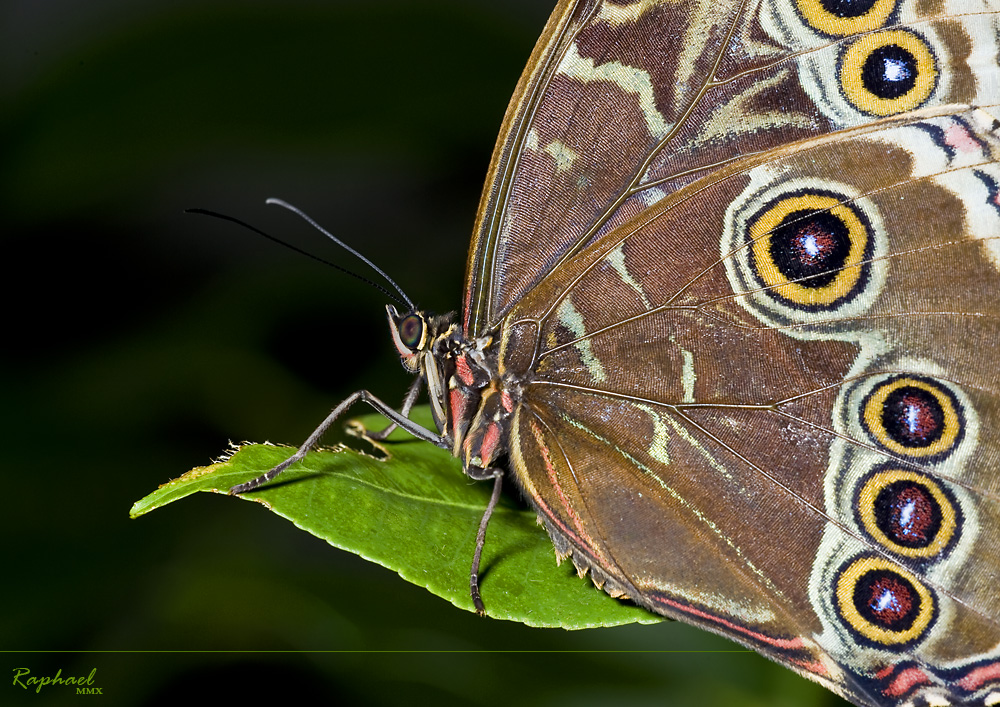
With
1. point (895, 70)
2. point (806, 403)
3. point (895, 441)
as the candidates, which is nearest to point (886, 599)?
point (895, 441)

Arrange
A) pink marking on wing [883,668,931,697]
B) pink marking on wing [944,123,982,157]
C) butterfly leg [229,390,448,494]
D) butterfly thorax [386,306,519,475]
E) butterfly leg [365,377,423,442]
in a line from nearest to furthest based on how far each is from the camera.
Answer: pink marking on wing [944,123,982,157] → pink marking on wing [883,668,931,697] → butterfly leg [229,390,448,494] → butterfly thorax [386,306,519,475] → butterfly leg [365,377,423,442]

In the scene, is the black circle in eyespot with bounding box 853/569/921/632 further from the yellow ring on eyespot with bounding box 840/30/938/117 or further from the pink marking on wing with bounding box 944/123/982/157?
the yellow ring on eyespot with bounding box 840/30/938/117

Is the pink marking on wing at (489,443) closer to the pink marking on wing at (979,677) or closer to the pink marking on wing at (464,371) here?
the pink marking on wing at (464,371)

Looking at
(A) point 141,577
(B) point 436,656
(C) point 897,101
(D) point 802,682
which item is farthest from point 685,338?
(A) point 141,577

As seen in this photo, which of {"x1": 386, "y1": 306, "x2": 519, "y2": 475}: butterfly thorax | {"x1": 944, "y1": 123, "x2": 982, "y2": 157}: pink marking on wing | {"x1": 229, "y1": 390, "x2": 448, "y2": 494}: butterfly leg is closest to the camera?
{"x1": 944, "y1": 123, "x2": 982, "y2": 157}: pink marking on wing

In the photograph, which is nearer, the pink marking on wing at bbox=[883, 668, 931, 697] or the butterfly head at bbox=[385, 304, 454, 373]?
the pink marking on wing at bbox=[883, 668, 931, 697]

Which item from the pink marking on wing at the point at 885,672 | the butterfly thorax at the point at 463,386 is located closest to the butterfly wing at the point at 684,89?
the butterfly thorax at the point at 463,386

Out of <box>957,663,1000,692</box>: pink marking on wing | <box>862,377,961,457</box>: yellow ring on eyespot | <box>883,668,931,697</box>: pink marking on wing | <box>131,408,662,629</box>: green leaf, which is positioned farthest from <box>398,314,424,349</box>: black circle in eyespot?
<box>957,663,1000,692</box>: pink marking on wing
